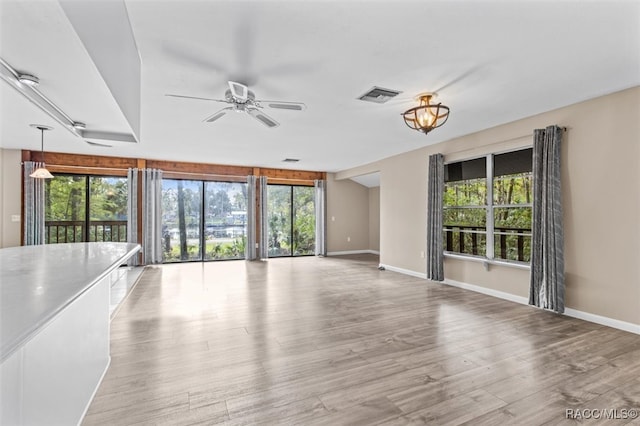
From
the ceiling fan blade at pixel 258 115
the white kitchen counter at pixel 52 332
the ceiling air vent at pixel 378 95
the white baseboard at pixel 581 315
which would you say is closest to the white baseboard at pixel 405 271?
the white baseboard at pixel 581 315

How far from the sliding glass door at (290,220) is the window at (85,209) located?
365 cm

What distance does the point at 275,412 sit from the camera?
1.91 m

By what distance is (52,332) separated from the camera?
4.93ft

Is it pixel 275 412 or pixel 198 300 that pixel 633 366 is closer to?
pixel 275 412

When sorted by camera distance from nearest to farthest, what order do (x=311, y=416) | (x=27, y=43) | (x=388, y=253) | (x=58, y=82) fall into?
(x=27, y=43)
(x=311, y=416)
(x=58, y=82)
(x=388, y=253)

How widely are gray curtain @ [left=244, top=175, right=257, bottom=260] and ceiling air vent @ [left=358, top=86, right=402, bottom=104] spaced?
5.24 meters

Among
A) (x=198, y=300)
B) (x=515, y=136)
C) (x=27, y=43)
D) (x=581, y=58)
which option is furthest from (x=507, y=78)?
(x=198, y=300)

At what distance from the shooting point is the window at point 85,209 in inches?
264

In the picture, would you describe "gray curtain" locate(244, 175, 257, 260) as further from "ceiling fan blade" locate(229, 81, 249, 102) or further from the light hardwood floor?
"ceiling fan blade" locate(229, 81, 249, 102)

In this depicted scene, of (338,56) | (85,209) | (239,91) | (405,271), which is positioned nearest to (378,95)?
(338,56)

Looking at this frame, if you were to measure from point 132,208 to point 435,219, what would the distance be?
6.63 metres

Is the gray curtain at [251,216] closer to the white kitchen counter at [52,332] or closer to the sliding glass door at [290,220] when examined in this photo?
the sliding glass door at [290,220]

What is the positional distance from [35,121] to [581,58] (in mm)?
5883

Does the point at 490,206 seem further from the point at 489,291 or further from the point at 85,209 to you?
the point at 85,209
